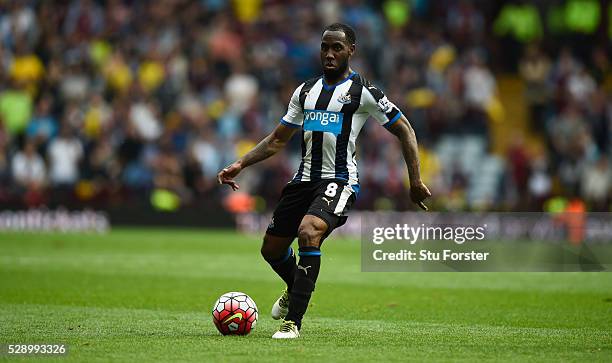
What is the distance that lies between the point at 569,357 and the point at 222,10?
2133cm

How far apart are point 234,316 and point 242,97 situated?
17.5 meters

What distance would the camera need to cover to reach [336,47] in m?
9.14

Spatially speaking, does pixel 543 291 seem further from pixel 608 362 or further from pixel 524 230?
pixel 524 230

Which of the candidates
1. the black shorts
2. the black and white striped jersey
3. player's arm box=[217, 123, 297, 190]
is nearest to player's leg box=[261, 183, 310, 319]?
the black shorts

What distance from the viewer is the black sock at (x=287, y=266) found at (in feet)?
32.2

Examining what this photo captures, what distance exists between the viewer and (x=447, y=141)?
25312mm

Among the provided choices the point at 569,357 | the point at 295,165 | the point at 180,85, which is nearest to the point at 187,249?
the point at 295,165

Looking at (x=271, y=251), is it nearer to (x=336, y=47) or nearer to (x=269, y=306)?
(x=336, y=47)

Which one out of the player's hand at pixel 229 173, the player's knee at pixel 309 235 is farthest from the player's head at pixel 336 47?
the player's knee at pixel 309 235

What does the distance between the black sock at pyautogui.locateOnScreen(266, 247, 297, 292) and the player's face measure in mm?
1663

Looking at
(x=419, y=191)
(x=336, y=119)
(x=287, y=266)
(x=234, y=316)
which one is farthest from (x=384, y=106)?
(x=234, y=316)

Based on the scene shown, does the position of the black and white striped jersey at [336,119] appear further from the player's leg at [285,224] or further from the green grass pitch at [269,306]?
the green grass pitch at [269,306]

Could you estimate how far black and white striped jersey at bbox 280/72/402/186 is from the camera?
927 cm

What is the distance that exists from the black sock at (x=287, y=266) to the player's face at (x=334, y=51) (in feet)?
5.46
